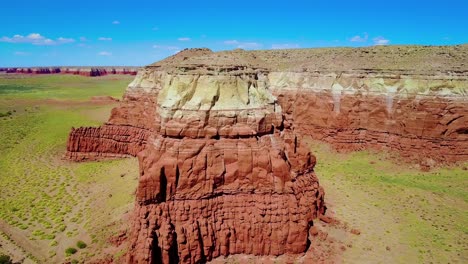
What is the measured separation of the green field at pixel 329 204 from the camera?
25.3 metres

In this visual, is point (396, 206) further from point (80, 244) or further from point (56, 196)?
point (56, 196)

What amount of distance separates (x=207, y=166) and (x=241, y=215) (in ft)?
11.8

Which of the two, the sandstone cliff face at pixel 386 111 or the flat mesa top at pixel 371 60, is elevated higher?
the flat mesa top at pixel 371 60

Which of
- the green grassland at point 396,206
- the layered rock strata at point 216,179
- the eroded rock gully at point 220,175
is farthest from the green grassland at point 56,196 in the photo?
the green grassland at point 396,206

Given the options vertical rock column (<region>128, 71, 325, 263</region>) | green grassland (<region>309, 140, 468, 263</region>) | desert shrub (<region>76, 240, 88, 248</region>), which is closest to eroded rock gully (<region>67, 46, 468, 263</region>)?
vertical rock column (<region>128, 71, 325, 263</region>)

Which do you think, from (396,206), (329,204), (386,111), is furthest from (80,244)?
(386,111)

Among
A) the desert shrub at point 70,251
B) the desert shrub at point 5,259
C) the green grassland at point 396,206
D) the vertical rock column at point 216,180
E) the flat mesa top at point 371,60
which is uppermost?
the flat mesa top at point 371,60

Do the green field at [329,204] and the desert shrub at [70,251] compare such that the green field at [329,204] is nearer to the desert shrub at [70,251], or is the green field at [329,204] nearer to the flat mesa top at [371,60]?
the desert shrub at [70,251]

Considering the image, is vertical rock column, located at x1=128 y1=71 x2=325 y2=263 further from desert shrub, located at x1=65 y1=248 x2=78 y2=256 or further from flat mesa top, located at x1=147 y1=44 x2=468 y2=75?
flat mesa top, located at x1=147 y1=44 x2=468 y2=75

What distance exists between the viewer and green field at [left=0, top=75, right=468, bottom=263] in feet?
83.1

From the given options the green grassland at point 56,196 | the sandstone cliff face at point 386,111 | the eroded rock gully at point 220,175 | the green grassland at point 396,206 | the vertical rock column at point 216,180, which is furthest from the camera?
the sandstone cliff face at point 386,111

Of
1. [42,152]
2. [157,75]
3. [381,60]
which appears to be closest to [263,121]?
[157,75]

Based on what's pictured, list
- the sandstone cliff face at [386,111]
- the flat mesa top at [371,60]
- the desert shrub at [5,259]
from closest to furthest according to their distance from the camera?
the desert shrub at [5,259]
the sandstone cliff face at [386,111]
the flat mesa top at [371,60]

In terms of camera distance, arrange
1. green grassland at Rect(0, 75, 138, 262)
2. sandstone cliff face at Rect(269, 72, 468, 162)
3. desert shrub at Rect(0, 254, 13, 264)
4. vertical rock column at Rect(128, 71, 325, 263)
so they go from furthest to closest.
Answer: sandstone cliff face at Rect(269, 72, 468, 162)
green grassland at Rect(0, 75, 138, 262)
desert shrub at Rect(0, 254, 13, 264)
vertical rock column at Rect(128, 71, 325, 263)
